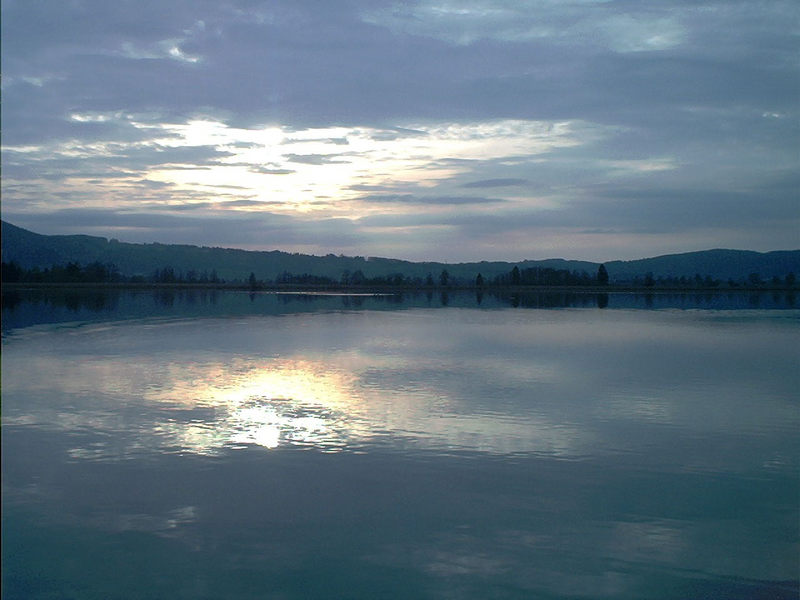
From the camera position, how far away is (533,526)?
255 inches

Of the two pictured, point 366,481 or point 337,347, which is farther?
point 337,347

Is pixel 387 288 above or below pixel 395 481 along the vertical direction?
above

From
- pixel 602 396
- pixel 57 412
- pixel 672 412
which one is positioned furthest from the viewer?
pixel 602 396

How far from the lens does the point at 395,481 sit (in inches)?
299

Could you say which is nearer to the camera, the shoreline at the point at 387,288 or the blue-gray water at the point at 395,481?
the blue-gray water at the point at 395,481

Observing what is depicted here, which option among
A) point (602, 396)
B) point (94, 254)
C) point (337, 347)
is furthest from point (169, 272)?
point (602, 396)

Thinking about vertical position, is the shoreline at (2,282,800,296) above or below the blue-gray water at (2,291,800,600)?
above

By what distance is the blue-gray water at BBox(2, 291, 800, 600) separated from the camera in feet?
18.3

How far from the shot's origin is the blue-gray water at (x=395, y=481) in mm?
5578

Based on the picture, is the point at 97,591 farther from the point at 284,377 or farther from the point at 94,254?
the point at 94,254

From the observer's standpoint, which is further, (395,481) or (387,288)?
(387,288)

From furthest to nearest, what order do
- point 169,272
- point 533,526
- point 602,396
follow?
1. point 169,272
2. point 602,396
3. point 533,526

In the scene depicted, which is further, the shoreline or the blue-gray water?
the shoreline

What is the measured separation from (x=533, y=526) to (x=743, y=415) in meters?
6.32
